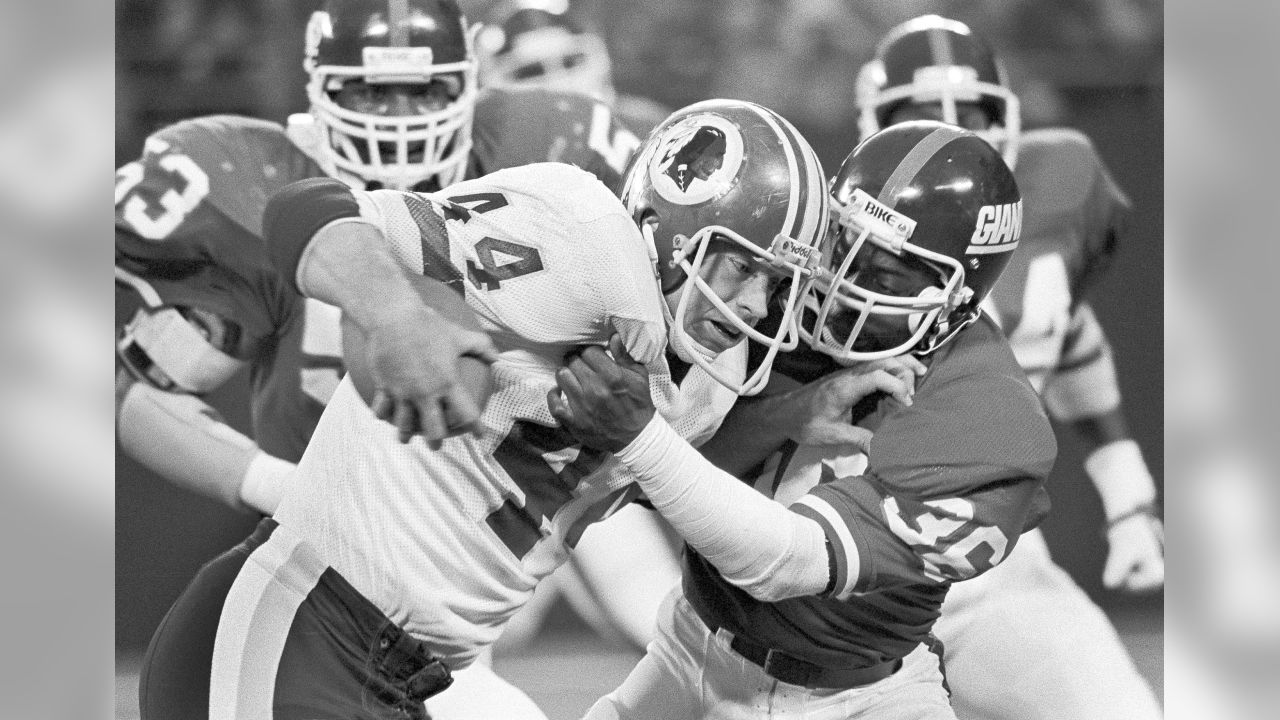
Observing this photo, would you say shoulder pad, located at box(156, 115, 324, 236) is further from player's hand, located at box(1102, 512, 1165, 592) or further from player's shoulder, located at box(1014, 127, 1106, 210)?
player's hand, located at box(1102, 512, 1165, 592)

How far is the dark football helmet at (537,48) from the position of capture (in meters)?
2.96

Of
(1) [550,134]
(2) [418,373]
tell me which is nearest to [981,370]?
(2) [418,373]

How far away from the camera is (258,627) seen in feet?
4.51

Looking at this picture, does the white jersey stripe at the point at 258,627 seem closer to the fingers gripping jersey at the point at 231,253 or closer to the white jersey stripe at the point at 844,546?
the white jersey stripe at the point at 844,546

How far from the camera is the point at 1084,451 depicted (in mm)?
3084

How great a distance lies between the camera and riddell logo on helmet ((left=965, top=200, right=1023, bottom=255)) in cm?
168

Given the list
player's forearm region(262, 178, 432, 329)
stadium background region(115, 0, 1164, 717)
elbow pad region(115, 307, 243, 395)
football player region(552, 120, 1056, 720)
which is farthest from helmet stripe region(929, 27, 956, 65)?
player's forearm region(262, 178, 432, 329)

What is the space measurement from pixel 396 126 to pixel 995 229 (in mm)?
1317

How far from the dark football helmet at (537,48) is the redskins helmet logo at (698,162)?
1464 millimetres

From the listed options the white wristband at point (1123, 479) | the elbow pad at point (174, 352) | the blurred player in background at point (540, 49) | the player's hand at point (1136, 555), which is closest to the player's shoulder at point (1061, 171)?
the white wristband at point (1123, 479)

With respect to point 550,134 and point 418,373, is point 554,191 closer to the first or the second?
point 418,373

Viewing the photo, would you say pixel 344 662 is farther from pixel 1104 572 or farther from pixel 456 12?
pixel 1104 572

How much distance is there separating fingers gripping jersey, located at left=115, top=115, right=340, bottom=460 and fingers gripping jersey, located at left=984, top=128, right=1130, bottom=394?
1489 millimetres
